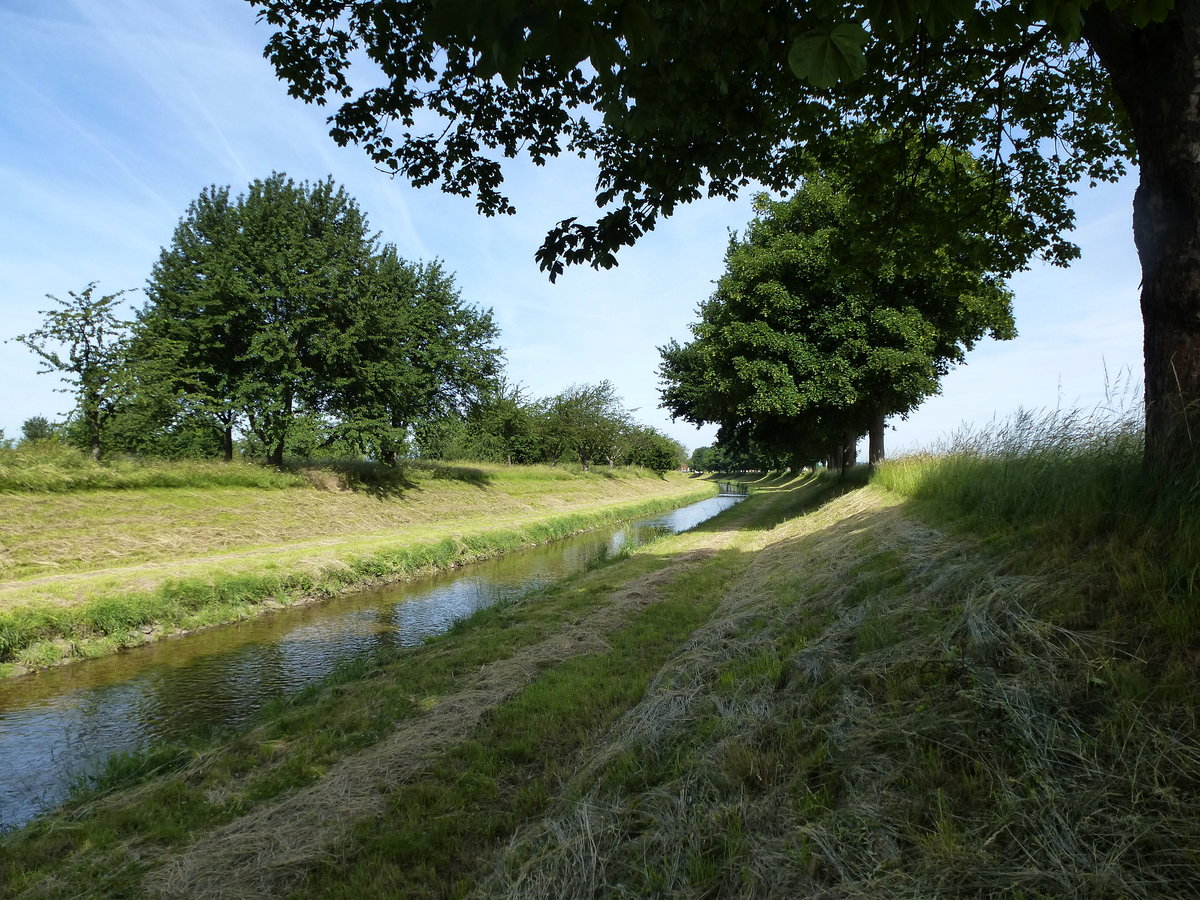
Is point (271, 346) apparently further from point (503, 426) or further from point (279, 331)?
point (503, 426)

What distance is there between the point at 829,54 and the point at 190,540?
20.2m

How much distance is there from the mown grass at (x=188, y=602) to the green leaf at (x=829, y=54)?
1339 cm

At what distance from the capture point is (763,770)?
340 centimetres

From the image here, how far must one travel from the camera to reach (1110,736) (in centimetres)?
262

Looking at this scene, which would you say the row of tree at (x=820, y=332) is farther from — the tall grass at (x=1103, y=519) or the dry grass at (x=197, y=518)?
the dry grass at (x=197, y=518)

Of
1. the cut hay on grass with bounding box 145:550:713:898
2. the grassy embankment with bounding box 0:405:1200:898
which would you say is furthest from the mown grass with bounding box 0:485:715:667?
the cut hay on grass with bounding box 145:550:713:898

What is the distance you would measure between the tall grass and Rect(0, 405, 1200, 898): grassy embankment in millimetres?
22

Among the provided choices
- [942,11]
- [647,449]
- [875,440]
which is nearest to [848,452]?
[875,440]

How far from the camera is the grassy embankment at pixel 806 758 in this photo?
2.47 m

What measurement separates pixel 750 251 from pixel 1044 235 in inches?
469

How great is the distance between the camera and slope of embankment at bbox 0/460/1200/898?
2443 mm

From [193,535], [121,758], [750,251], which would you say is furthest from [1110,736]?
[193,535]

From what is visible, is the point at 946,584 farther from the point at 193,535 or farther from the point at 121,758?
the point at 193,535

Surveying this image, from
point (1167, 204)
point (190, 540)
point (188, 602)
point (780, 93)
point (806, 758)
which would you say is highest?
point (780, 93)
